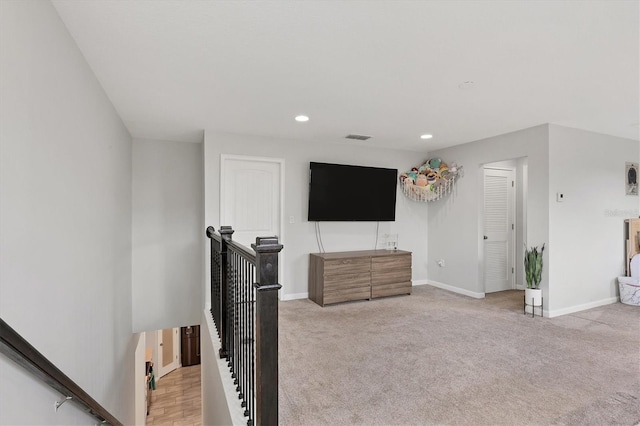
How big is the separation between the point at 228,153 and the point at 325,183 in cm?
147

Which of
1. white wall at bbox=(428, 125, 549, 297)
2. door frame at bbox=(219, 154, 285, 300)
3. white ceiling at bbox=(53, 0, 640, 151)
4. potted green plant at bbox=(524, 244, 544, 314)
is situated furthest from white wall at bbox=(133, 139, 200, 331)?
potted green plant at bbox=(524, 244, 544, 314)

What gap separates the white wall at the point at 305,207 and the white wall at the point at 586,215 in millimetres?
2099

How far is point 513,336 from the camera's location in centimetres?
335

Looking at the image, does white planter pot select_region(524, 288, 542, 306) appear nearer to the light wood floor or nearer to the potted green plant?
the potted green plant

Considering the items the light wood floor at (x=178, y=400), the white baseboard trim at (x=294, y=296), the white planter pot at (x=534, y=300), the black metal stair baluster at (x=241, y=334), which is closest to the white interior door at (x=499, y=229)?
the white planter pot at (x=534, y=300)

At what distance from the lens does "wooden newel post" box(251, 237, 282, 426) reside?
1.46 m

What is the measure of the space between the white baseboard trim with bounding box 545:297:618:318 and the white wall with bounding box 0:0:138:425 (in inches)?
192

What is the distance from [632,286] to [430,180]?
313 centimetres

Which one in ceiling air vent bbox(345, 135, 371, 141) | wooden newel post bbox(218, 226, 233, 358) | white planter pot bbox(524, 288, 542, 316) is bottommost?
white planter pot bbox(524, 288, 542, 316)

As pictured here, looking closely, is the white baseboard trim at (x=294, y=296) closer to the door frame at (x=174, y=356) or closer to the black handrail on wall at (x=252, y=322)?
the black handrail on wall at (x=252, y=322)

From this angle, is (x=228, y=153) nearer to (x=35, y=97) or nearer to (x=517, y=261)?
(x=35, y=97)

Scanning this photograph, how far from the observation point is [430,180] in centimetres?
533

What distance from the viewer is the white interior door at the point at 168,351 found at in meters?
8.16

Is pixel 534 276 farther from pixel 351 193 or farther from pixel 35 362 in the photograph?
pixel 35 362
